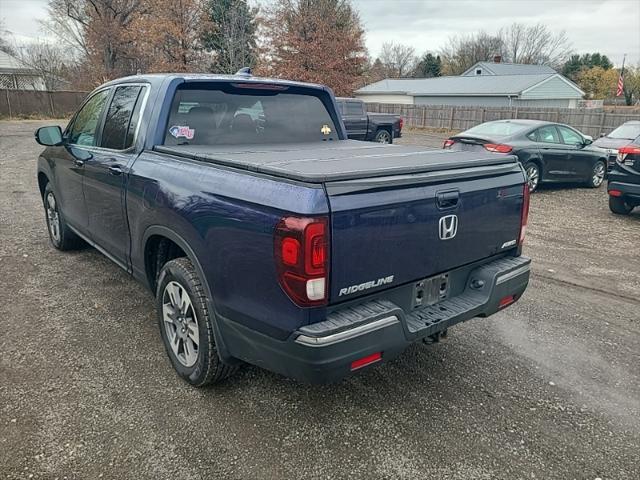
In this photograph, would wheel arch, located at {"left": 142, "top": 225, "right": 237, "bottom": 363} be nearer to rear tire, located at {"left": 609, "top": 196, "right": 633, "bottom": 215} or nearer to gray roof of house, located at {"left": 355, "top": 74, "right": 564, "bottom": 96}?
rear tire, located at {"left": 609, "top": 196, "right": 633, "bottom": 215}

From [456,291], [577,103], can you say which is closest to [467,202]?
[456,291]

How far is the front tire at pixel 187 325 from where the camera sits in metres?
2.82

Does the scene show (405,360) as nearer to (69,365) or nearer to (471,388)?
(471,388)

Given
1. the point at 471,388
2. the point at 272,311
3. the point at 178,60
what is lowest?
the point at 471,388

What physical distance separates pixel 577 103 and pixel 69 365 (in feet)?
159

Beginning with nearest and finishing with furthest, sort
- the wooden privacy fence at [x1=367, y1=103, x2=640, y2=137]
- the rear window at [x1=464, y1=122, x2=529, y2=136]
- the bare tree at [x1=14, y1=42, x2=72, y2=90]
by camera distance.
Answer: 1. the rear window at [x1=464, y1=122, x2=529, y2=136]
2. the wooden privacy fence at [x1=367, y1=103, x2=640, y2=137]
3. the bare tree at [x1=14, y1=42, x2=72, y2=90]

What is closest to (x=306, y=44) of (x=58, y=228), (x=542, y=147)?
(x=542, y=147)

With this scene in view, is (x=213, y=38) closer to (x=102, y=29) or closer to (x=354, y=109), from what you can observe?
(x=102, y=29)

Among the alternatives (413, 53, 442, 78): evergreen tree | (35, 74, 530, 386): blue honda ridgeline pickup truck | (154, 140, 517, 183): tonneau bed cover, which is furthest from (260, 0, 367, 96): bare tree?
(413, 53, 442, 78): evergreen tree

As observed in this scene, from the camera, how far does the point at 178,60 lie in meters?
32.4

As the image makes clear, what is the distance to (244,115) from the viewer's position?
12.8ft

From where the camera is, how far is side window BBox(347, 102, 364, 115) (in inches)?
683

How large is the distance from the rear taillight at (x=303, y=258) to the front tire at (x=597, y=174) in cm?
1113

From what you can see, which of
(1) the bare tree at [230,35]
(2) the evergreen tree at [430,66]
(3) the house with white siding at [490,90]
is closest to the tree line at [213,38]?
(1) the bare tree at [230,35]
